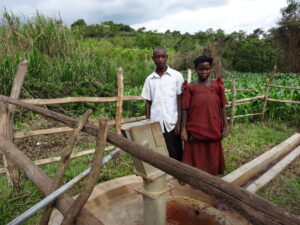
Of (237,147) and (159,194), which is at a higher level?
(159,194)

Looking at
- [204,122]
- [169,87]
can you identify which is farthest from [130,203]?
[169,87]

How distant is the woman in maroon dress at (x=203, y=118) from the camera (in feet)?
7.88

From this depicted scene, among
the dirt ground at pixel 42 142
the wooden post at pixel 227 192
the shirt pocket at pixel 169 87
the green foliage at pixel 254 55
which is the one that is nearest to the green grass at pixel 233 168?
the dirt ground at pixel 42 142

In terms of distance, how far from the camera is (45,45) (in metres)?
5.27

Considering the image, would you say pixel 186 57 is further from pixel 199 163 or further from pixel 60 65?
pixel 199 163

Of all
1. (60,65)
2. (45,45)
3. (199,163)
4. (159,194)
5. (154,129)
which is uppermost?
(45,45)

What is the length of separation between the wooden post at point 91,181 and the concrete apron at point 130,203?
99cm

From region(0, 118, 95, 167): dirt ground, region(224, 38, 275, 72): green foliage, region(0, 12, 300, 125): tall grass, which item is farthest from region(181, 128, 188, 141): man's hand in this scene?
region(224, 38, 275, 72): green foliage

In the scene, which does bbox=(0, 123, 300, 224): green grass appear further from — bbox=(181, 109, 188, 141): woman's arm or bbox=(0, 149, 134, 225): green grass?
bbox=(181, 109, 188, 141): woman's arm

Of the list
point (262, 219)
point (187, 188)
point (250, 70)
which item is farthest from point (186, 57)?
point (262, 219)

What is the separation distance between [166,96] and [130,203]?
45.5 inches

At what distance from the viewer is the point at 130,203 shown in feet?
7.90

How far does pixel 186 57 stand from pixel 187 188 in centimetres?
1199

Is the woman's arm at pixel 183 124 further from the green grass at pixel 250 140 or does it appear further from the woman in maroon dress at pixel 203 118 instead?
the green grass at pixel 250 140
